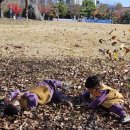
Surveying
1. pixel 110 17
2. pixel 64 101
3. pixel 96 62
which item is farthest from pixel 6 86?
pixel 110 17

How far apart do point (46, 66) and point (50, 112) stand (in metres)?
2.54

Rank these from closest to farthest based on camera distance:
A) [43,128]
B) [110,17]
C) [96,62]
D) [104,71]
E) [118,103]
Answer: [43,128] → [118,103] → [104,71] → [96,62] → [110,17]

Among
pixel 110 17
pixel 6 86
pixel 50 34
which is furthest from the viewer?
pixel 110 17

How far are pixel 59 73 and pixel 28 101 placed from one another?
1.93 meters

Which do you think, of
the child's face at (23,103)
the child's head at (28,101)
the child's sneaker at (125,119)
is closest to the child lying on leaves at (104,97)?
the child's sneaker at (125,119)

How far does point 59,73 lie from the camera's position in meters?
7.19

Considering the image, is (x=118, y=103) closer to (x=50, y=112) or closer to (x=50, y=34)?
(x=50, y=112)

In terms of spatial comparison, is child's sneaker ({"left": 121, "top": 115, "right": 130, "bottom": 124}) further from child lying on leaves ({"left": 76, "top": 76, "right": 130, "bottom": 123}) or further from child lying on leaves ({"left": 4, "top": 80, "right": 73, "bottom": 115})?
child lying on leaves ({"left": 4, "top": 80, "right": 73, "bottom": 115})

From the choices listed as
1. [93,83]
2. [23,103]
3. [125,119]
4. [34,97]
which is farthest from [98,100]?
[23,103]

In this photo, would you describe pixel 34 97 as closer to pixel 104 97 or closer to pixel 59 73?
pixel 104 97

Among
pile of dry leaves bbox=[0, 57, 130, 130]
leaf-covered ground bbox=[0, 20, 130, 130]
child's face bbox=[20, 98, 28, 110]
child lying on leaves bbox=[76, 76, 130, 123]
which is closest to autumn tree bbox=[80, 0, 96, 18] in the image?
leaf-covered ground bbox=[0, 20, 130, 130]

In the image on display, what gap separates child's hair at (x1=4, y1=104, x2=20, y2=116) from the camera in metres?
5.11

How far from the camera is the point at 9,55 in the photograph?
30.3 ft

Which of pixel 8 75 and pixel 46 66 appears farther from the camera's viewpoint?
pixel 46 66
